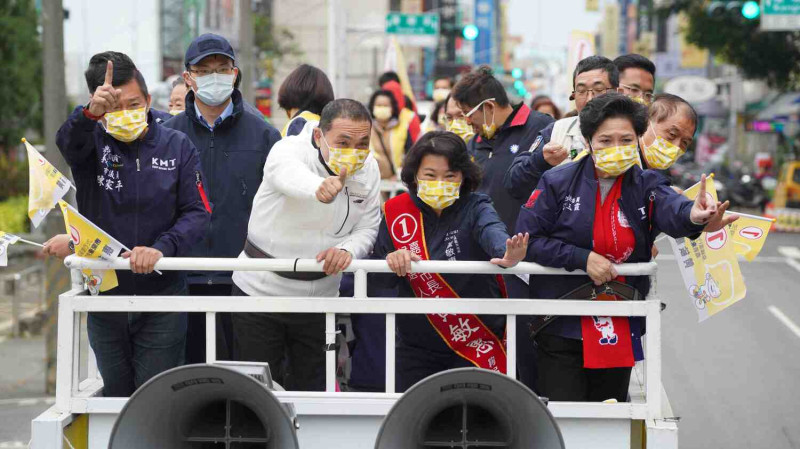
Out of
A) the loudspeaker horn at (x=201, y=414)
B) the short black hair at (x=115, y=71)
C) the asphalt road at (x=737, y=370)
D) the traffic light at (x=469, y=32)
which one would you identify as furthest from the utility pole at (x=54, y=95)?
the traffic light at (x=469, y=32)

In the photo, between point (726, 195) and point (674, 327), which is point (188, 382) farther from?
point (726, 195)

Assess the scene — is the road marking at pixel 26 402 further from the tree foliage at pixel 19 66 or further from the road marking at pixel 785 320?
the tree foliage at pixel 19 66

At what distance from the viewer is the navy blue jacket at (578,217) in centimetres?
439

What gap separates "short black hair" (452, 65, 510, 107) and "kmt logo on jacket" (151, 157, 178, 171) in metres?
1.77

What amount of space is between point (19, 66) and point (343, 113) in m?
16.0

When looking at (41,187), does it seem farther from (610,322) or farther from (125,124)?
(610,322)

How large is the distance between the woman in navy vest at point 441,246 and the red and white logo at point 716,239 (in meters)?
0.83

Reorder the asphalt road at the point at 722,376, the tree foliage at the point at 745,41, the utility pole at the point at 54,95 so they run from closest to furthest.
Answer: the asphalt road at the point at 722,376, the utility pole at the point at 54,95, the tree foliage at the point at 745,41

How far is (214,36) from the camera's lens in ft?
18.3

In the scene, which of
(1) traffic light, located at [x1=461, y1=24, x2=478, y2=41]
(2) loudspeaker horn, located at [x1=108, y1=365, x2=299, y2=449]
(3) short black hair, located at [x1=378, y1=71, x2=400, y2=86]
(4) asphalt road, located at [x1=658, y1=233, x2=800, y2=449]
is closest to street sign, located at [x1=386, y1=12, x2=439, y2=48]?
(1) traffic light, located at [x1=461, y1=24, x2=478, y2=41]

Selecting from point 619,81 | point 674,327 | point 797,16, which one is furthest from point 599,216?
point 797,16

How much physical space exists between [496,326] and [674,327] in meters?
8.11

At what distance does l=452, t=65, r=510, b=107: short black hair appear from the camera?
5945 millimetres

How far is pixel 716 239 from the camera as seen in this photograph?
15.2ft
